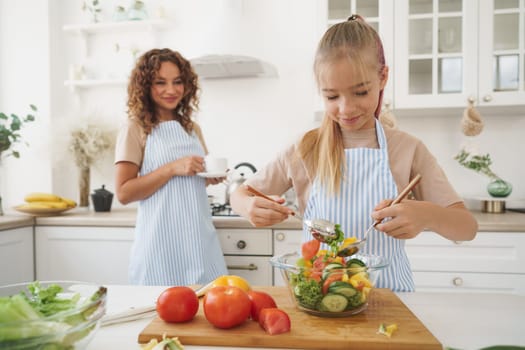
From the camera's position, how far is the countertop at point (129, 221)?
5.87ft

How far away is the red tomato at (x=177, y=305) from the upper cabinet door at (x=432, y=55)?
161cm

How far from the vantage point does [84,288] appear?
74 centimetres

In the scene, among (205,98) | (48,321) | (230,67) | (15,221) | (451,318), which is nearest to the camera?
(48,321)

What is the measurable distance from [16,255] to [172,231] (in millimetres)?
899

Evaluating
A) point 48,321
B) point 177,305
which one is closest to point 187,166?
point 177,305

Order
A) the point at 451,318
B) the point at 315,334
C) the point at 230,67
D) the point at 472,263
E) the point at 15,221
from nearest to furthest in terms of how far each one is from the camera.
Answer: the point at 315,334 → the point at 451,318 → the point at 472,263 → the point at 15,221 → the point at 230,67

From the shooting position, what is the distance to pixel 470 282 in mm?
1824

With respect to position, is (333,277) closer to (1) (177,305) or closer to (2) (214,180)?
(1) (177,305)

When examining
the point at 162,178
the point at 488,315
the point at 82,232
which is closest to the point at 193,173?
the point at 162,178

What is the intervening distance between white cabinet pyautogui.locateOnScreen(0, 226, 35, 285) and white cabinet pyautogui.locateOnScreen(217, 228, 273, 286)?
930 millimetres

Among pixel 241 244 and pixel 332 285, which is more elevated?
pixel 332 285

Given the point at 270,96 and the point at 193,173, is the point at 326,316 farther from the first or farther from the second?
the point at 270,96

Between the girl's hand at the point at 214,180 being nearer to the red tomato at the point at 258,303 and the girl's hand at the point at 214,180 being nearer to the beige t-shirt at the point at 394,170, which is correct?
the beige t-shirt at the point at 394,170

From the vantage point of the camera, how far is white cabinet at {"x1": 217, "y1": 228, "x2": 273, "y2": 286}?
1904 mm
